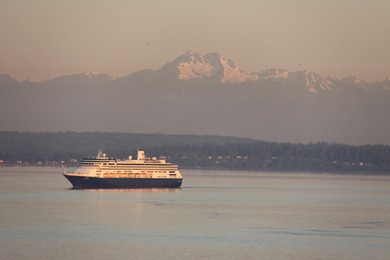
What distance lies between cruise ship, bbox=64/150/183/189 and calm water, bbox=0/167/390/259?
11.3m

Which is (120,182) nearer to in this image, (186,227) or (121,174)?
(121,174)

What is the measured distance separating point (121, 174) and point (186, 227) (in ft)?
210

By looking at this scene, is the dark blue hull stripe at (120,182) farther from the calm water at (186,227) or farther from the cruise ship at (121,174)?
the calm water at (186,227)

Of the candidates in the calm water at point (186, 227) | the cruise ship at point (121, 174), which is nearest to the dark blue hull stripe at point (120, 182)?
the cruise ship at point (121, 174)

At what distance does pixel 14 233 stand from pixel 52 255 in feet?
42.6

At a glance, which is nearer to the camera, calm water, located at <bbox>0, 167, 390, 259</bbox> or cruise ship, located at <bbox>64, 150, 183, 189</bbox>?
calm water, located at <bbox>0, 167, 390, 259</bbox>

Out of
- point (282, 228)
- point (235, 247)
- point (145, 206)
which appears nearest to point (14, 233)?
point (235, 247)

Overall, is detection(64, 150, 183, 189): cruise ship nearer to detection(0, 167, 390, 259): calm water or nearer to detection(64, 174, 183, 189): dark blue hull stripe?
detection(64, 174, 183, 189): dark blue hull stripe

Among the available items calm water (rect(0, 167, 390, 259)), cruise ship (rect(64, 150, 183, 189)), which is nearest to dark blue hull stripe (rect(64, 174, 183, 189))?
cruise ship (rect(64, 150, 183, 189))

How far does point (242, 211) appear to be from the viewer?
116m

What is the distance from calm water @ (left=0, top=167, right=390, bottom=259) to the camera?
76.3 metres

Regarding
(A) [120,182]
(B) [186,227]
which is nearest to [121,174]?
(A) [120,182]

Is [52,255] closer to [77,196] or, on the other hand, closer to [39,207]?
[39,207]

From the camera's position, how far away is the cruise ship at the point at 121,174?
154750mm
